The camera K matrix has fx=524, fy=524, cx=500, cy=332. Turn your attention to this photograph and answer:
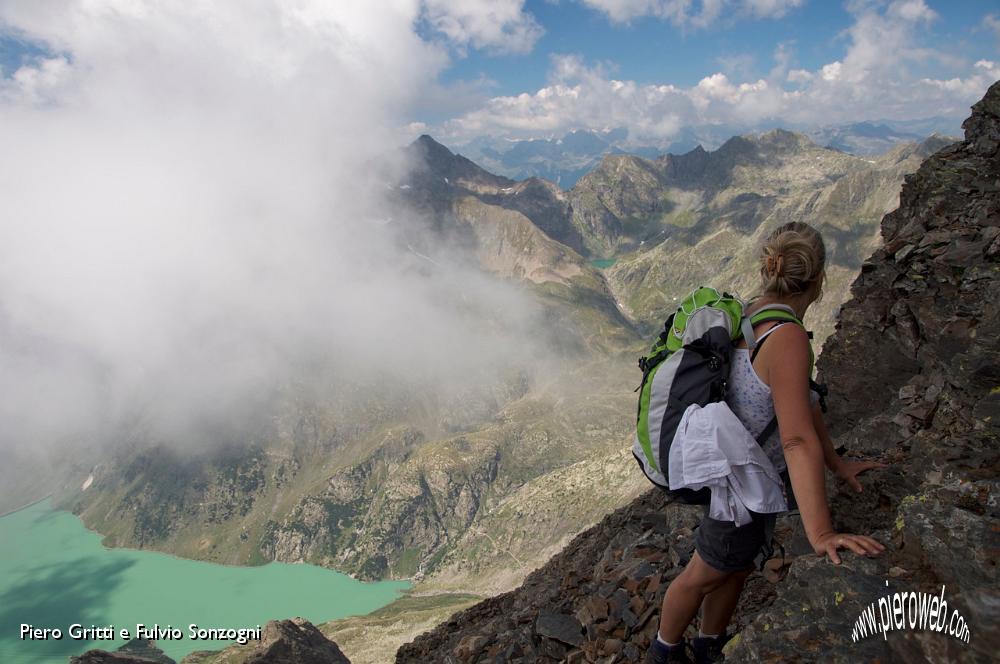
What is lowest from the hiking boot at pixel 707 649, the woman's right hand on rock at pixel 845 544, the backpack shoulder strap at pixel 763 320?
the hiking boot at pixel 707 649

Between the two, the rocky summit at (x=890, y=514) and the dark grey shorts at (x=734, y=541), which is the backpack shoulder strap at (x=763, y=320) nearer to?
the dark grey shorts at (x=734, y=541)

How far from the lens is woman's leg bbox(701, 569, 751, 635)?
7252 mm

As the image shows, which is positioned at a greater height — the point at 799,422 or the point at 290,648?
the point at 799,422

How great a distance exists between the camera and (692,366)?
5.97 metres

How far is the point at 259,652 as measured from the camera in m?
61.9

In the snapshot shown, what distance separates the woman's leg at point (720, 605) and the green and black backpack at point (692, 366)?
1855 mm

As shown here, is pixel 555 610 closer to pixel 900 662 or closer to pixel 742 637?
pixel 742 637

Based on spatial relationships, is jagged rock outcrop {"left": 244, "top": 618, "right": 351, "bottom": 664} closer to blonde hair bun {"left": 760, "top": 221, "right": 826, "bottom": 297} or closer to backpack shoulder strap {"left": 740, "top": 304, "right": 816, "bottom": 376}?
backpack shoulder strap {"left": 740, "top": 304, "right": 816, "bottom": 376}

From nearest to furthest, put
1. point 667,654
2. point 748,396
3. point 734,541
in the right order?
point 748,396 < point 734,541 < point 667,654

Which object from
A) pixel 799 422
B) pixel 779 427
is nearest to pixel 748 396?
pixel 779 427

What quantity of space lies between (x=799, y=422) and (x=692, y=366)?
1.19 meters

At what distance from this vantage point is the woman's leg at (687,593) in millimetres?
6766

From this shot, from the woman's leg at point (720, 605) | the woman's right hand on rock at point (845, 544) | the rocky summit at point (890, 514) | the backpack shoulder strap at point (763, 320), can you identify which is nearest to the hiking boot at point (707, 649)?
the woman's leg at point (720, 605)

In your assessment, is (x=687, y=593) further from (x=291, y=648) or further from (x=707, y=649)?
(x=291, y=648)
